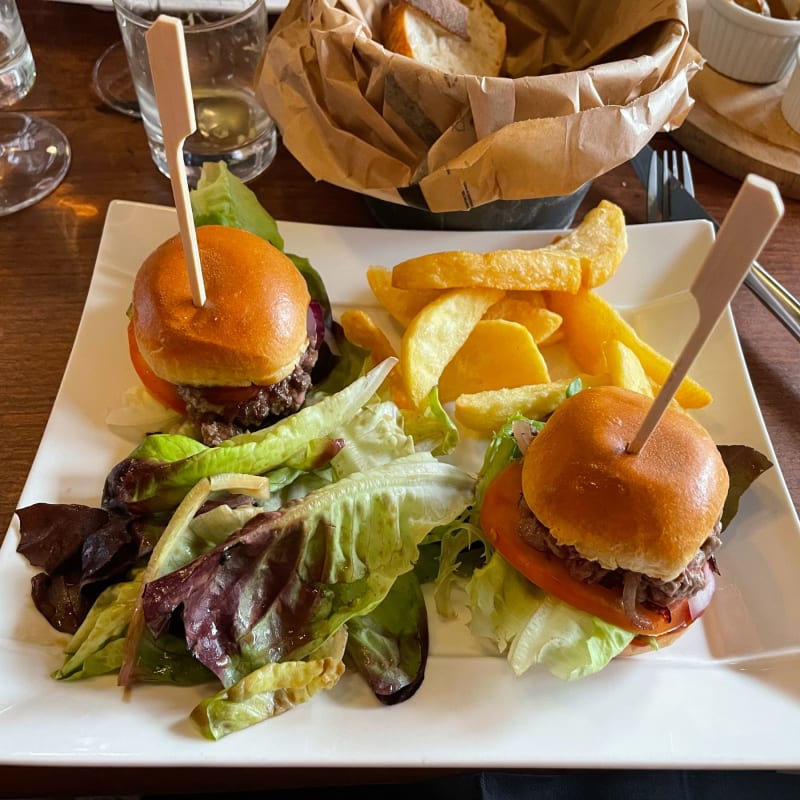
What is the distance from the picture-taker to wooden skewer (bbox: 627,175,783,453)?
2.94 ft

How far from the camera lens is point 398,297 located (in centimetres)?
183

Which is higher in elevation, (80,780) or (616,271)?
(616,271)

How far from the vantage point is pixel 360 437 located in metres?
1.59

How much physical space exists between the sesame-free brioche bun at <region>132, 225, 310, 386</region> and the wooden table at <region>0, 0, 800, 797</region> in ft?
1.14

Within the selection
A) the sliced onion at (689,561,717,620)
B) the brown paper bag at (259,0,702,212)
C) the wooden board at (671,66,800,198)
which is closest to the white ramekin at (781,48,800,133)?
the wooden board at (671,66,800,198)

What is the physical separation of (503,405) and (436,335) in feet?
0.69

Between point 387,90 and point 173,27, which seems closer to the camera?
point 173,27

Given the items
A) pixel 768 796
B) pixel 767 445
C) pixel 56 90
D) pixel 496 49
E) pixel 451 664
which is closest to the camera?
pixel 451 664

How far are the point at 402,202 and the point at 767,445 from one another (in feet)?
3.12

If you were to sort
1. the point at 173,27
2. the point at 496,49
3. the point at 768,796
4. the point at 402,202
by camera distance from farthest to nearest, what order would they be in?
the point at 496,49, the point at 402,202, the point at 768,796, the point at 173,27

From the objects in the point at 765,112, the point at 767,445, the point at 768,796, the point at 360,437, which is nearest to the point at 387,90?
the point at 360,437

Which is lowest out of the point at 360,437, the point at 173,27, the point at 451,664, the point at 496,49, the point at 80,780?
the point at 80,780

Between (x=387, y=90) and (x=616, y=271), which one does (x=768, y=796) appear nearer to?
(x=616, y=271)

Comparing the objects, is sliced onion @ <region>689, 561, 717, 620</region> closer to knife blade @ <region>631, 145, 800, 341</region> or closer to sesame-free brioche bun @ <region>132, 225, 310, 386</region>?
knife blade @ <region>631, 145, 800, 341</region>
